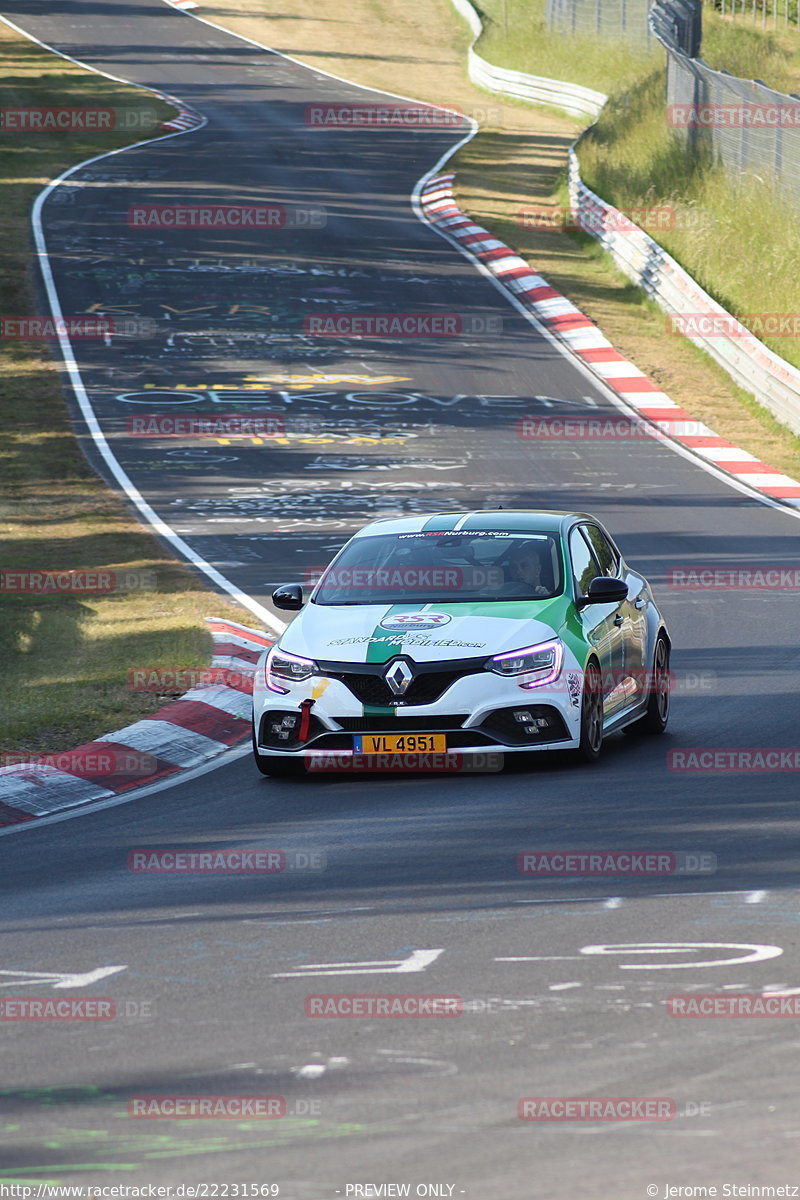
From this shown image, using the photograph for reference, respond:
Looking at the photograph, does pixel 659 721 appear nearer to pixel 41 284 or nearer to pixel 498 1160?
pixel 498 1160

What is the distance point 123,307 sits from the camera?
106ft

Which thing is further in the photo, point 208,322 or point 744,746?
point 208,322

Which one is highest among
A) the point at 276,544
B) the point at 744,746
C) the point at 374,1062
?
the point at 374,1062

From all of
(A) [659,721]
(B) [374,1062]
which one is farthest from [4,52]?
(B) [374,1062]

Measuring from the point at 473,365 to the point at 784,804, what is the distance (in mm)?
20521

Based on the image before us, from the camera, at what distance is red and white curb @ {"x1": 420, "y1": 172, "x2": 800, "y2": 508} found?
75.7 feet

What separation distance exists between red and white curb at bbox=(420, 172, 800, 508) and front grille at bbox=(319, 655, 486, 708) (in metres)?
11.8
